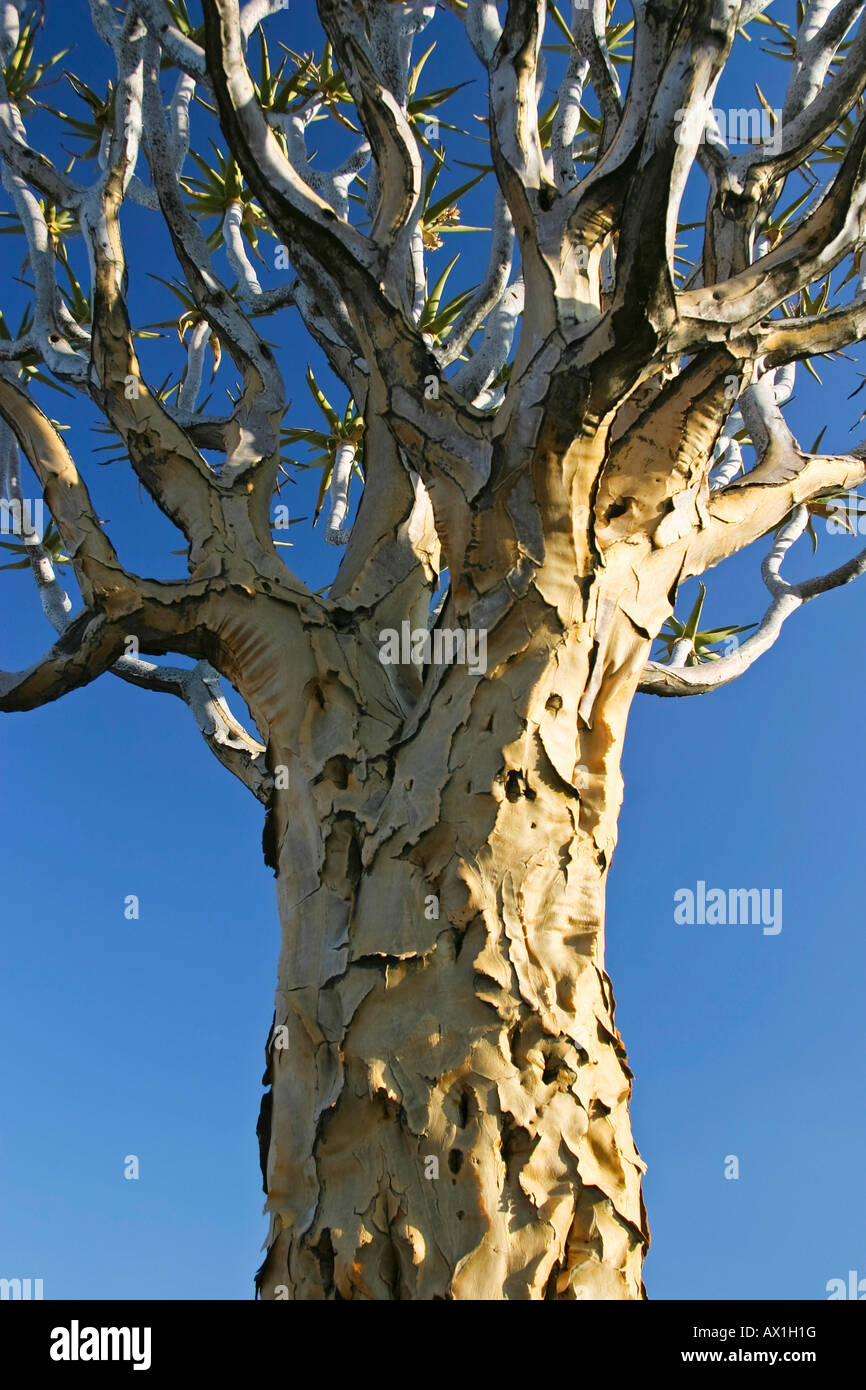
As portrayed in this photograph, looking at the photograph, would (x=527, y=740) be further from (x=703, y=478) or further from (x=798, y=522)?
(x=798, y=522)

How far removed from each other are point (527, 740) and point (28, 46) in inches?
197
